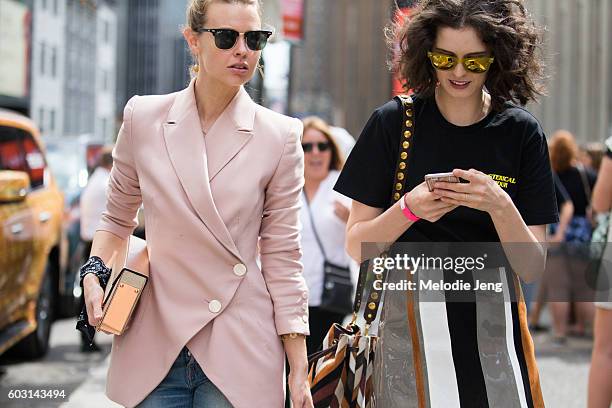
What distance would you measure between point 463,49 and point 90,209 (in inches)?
264

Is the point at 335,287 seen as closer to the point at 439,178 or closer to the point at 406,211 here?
the point at 406,211

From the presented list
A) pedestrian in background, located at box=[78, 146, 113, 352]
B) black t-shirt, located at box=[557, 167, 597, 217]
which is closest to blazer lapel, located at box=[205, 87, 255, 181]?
pedestrian in background, located at box=[78, 146, 113, 352]

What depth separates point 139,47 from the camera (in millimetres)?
120938

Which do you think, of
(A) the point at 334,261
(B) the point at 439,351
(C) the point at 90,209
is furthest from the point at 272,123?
(C) the point at 90,209

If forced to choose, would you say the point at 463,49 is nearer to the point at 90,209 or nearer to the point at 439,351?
the point at 439,351

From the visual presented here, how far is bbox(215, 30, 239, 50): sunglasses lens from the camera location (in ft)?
9.53

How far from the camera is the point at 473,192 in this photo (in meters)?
2.82

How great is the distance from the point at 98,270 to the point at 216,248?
356 mm

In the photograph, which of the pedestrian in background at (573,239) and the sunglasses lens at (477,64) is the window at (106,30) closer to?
the pedestrian in background at (573,239)

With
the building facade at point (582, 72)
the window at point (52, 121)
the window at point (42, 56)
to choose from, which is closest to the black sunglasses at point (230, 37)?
the window at point (42, 56)

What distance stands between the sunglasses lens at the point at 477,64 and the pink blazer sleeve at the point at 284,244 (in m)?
0.54

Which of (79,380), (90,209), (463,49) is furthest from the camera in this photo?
(90,209)

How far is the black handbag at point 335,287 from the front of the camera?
5.32 metres

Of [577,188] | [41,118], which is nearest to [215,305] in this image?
[577,188]
